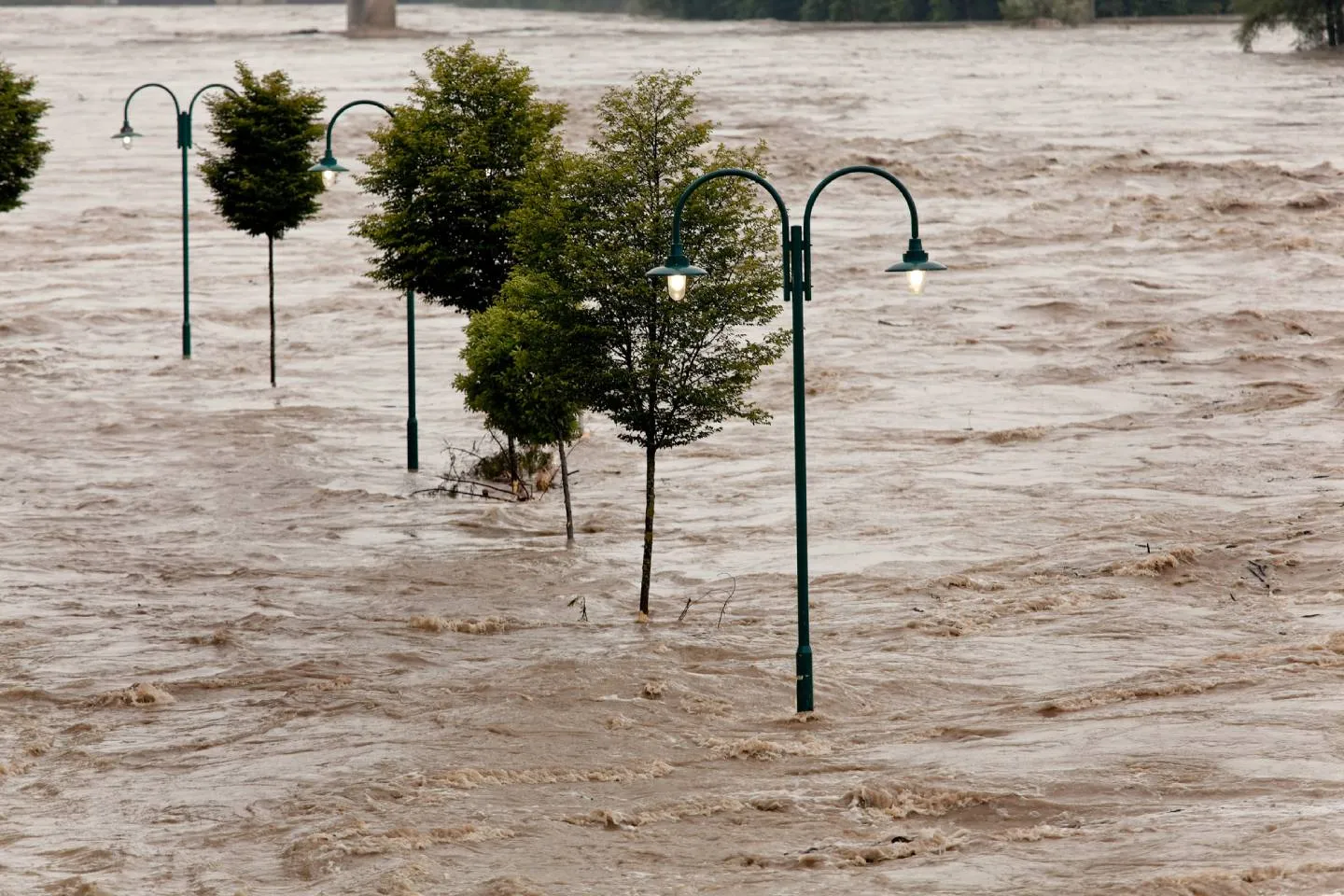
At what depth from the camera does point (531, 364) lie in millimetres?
24188

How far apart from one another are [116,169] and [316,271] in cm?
2091

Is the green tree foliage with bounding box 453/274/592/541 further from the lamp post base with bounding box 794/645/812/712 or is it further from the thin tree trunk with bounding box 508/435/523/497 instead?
the lamp post base with bounding box 794/645/812/712

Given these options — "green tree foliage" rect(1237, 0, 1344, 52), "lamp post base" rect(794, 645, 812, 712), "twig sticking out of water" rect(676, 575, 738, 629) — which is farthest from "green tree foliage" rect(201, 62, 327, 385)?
"green tree foliage" rect(1237, 0, 1344, 52)

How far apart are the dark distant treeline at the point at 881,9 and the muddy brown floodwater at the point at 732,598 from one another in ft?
234

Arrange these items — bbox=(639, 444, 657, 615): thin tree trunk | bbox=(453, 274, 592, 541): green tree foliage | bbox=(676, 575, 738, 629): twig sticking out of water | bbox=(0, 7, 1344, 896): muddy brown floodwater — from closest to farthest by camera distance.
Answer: bbox=(0, 7, 1344, 896): muddy brown floodwater
bbox=(453, 274, 592, 541): green tree foliage
bbox=(639, 444, 657, 615): thin tree trunk
bbox=(676, 575, 738, 629): twig sticking out of water

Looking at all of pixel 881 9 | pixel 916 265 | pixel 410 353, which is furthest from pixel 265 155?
pixel 881 9

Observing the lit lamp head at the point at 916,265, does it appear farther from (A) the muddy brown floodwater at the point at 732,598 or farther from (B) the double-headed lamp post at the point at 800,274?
(A) the muddy brown floodwater at the point at 732,598

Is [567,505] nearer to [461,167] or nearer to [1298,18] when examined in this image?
[461,167]

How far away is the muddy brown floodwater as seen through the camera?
16.1 metres

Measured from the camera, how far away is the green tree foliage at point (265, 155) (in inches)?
1407

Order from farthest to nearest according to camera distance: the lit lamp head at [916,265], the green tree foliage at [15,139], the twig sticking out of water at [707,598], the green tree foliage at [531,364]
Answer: the green tree foliage at [15,139] < the twig sticking out of water at [707,598] < the green tree foliage at [531,364] < the lit lamp head at [916,265]

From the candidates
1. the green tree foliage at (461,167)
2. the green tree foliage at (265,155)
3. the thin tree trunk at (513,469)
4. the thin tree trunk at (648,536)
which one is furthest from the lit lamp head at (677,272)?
the green tree foliage at (265,155)

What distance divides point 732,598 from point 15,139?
65.2ft

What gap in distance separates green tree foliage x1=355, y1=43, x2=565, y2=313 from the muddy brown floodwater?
434 cm
